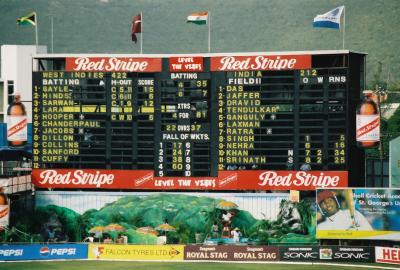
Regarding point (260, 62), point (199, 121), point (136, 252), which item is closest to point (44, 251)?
point (136, 252)

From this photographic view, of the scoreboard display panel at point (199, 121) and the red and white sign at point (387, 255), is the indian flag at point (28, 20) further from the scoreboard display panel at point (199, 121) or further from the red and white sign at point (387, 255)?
the red and white sign at point (387, 255)

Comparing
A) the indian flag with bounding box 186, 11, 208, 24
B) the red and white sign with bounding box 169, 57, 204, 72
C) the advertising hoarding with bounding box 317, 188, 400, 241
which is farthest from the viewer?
the indian flag with bounding box 186, 11, 208, 24

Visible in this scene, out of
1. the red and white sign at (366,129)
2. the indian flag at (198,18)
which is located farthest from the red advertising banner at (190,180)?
the indian flag at (198,18)

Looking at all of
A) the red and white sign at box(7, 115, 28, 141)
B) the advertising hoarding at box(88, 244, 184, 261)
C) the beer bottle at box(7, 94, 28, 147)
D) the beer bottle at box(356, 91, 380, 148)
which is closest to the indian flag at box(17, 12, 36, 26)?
the beer bottle at box(7, 94, 28, 147)

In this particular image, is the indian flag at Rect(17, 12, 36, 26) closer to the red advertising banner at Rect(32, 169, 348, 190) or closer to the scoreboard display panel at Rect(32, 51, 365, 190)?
the scoreboard display panel at Rect(32, 51, 365, 190)

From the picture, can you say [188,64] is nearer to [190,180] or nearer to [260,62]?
[260,62]
